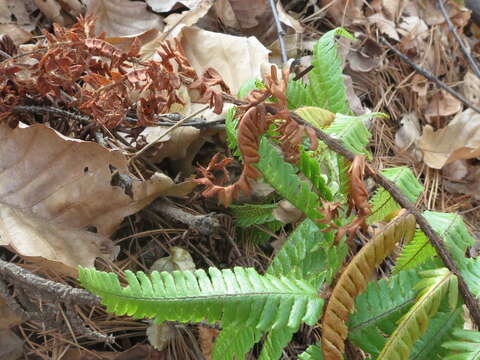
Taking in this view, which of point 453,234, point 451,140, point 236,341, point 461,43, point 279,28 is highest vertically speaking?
point 279,28

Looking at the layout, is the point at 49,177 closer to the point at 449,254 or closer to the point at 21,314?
the point at 21,314

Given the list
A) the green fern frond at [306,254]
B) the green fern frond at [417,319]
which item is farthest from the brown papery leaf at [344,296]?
the green fern frond at [306,254]

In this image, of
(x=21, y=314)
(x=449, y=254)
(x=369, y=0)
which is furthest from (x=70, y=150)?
(x=369, y=0)

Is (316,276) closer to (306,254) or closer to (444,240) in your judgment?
(306,254)

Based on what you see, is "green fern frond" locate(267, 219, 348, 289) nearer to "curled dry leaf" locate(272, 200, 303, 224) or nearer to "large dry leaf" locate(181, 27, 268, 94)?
"curled dry leaf" locate(272, 200, 303, 224)

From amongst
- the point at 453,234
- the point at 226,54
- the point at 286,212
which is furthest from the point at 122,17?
the point at 453,234
